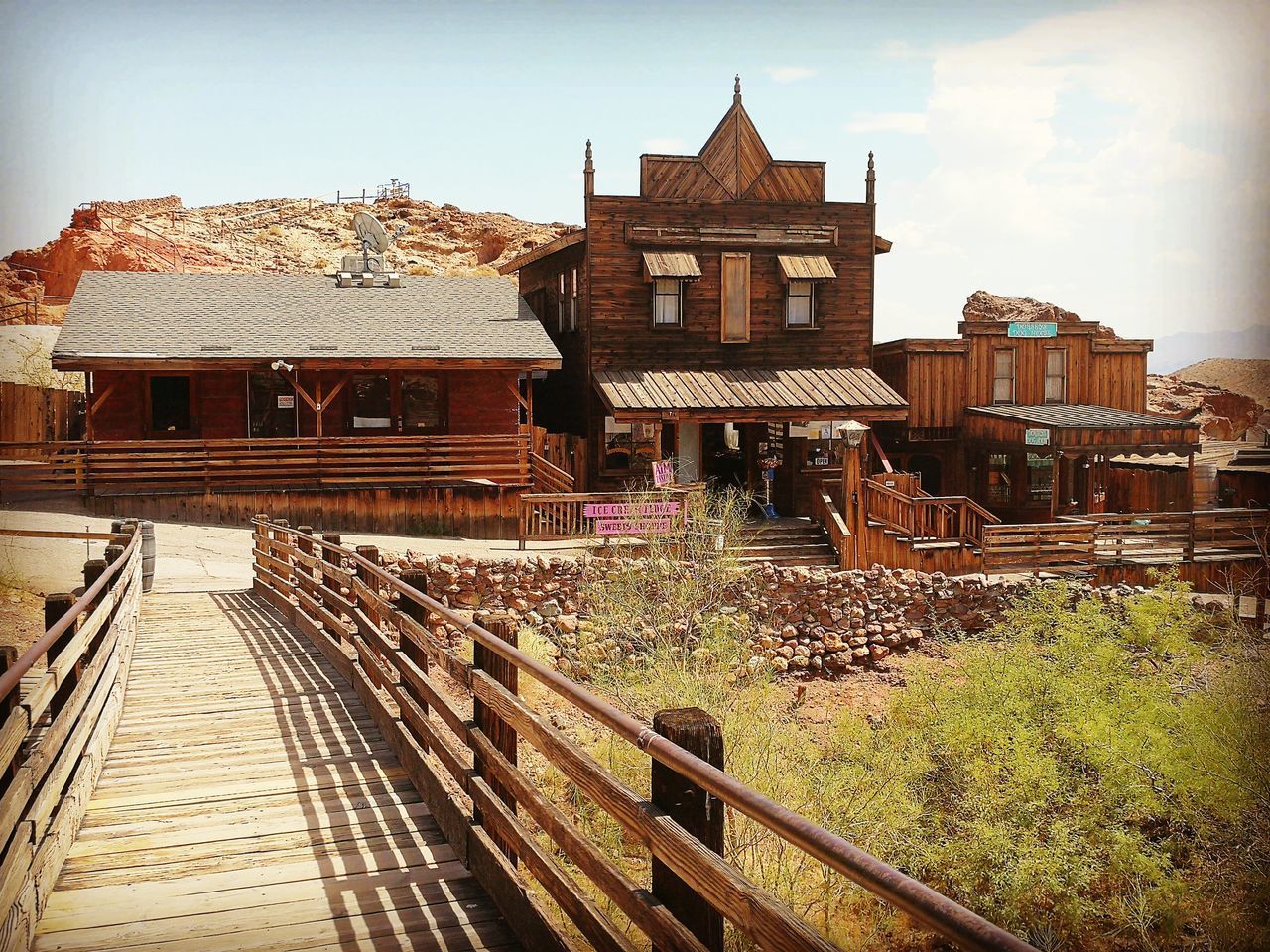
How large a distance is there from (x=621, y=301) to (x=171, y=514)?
9852 mm

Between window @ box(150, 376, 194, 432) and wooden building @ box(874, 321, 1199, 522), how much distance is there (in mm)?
15605

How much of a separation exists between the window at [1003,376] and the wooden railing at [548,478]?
1086 centimetres

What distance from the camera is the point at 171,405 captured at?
2162 cm

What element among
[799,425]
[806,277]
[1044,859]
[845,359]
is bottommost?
[1044,859]

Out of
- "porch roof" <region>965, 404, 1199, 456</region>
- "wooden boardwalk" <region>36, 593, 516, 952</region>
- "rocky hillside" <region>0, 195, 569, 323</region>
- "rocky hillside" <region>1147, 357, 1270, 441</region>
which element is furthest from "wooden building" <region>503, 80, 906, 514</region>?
"rocky hillside" <region>0, 195, 569, 323</region>

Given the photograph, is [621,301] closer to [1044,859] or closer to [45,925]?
[1044,859]

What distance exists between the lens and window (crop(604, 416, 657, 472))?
2230cm

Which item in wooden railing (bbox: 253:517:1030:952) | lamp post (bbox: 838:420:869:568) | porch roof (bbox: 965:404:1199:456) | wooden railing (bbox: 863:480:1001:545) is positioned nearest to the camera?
wooden railing (bbox: 253:517:1030:952)

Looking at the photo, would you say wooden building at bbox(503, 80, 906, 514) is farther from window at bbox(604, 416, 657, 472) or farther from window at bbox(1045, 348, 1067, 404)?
window at bbox(1045, 348, 1067, 404)

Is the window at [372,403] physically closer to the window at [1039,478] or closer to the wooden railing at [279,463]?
the wooden railing at [279,463]

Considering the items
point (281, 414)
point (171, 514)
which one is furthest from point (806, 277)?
point (171, 514)

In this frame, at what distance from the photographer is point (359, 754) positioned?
21.3 feet

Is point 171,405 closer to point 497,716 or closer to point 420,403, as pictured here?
point 420,403

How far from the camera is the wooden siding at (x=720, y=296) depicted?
22.4m
